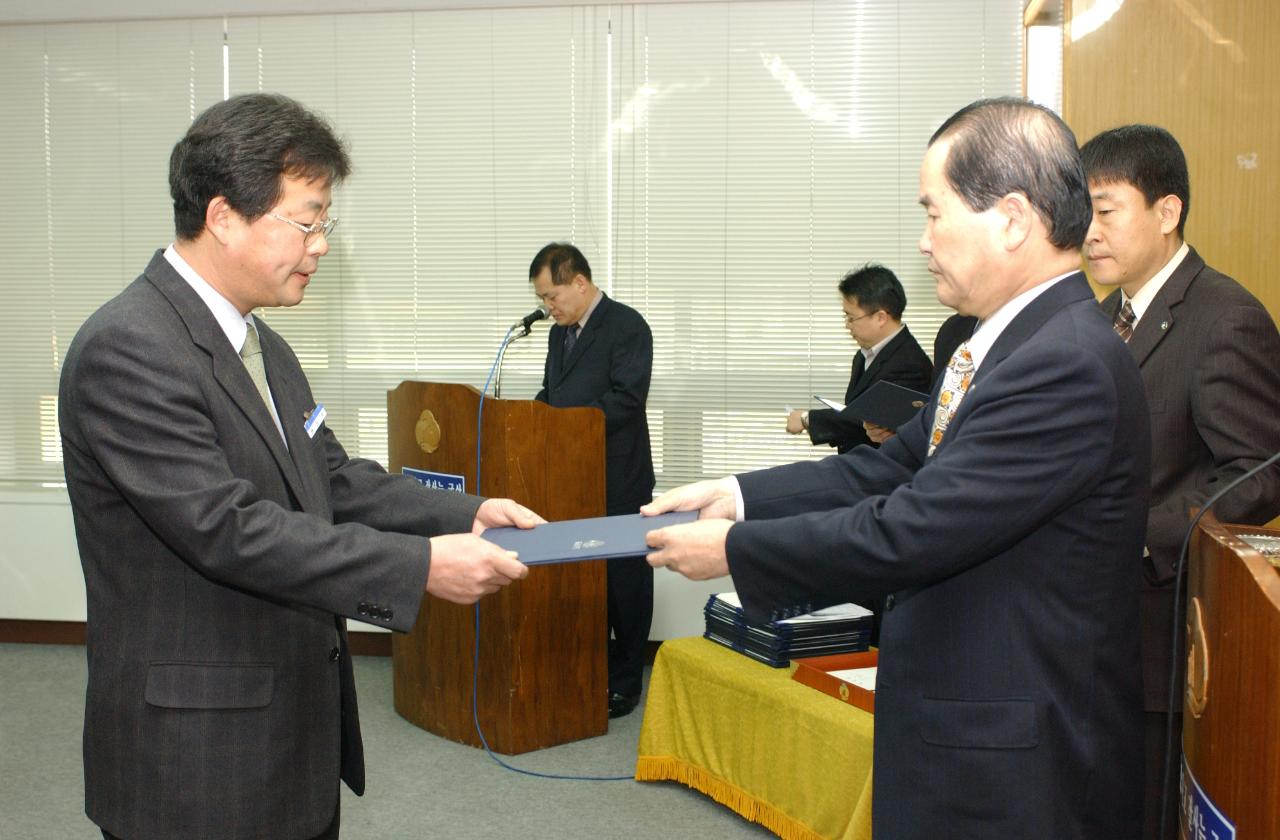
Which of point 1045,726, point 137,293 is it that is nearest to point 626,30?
point 137,293

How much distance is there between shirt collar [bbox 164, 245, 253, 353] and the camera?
1.70m

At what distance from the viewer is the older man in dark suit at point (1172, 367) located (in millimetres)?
2033

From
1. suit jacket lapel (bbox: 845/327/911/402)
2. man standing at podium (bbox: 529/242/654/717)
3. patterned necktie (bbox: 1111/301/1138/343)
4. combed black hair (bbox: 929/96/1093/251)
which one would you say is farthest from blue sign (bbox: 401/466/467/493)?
combed black hair (bbox: 929/96/1093/251)

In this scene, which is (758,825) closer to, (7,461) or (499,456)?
(499,456)

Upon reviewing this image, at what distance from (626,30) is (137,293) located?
13.1 feet

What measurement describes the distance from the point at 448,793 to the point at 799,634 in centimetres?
129

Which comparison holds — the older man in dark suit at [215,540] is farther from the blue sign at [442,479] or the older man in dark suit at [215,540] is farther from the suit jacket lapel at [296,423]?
the blue sign at [442,479]

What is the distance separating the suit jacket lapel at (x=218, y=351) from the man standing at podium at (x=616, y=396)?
2712mm

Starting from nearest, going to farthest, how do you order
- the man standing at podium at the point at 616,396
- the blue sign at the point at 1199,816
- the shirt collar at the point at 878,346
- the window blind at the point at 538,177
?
1. the blue sign at the point at 1199,816
2. the shirt collar at the point at 878,346
3. the man standing at podium at the point at 616,396
4. the window blind at the point at 538,177

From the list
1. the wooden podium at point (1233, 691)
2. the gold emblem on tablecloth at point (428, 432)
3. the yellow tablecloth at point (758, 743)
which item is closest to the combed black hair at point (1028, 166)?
the wooden podium at point (1233, 691)

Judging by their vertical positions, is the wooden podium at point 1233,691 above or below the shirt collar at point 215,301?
below

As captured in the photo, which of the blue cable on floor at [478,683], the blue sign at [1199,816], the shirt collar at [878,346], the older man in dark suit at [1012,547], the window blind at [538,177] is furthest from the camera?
the window blind at [538,177]

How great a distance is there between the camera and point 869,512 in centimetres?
158

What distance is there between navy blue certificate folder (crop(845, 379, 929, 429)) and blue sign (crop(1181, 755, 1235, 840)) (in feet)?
6.28
